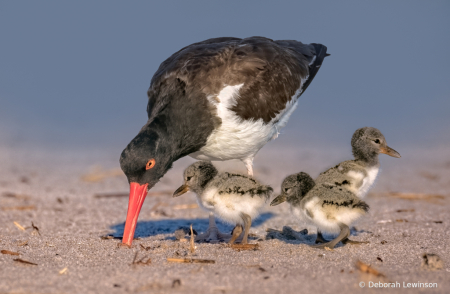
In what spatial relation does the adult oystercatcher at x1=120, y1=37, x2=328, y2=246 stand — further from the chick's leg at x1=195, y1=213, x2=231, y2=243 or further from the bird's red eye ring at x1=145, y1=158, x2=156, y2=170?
the chick's leg at x1=195, y1=213, x2=231, y2=243

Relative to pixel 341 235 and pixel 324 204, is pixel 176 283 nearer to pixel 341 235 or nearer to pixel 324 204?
pixel 324 204

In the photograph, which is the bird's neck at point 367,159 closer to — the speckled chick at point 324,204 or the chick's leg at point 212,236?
the speckled chick at point 324,204

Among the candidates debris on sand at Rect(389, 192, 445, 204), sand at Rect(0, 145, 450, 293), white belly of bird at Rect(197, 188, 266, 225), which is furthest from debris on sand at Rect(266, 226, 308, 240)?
debris on sand at Rect(389, 192, 445, 204)

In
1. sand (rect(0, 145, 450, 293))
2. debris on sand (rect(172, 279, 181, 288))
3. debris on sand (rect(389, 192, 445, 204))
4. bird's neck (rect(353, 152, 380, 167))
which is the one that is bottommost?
debris on sand (rect(172, 279, 181, 288))

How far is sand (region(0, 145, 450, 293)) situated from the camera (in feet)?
12.0

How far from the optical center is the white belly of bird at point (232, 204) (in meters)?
5.33

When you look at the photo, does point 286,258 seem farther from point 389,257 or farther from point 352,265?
point 389,257

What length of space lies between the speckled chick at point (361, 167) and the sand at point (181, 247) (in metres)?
0.69

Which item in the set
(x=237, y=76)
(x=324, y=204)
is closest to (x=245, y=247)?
(x=324, y=204)

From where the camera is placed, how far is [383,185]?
35.5 ft

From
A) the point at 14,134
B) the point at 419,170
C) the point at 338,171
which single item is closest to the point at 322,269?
the point at 338,171

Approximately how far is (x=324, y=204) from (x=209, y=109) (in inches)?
73.3

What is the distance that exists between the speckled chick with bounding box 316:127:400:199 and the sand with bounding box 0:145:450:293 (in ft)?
2.28

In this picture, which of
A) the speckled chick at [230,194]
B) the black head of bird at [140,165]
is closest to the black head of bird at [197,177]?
the speckled chick at [230,194]
